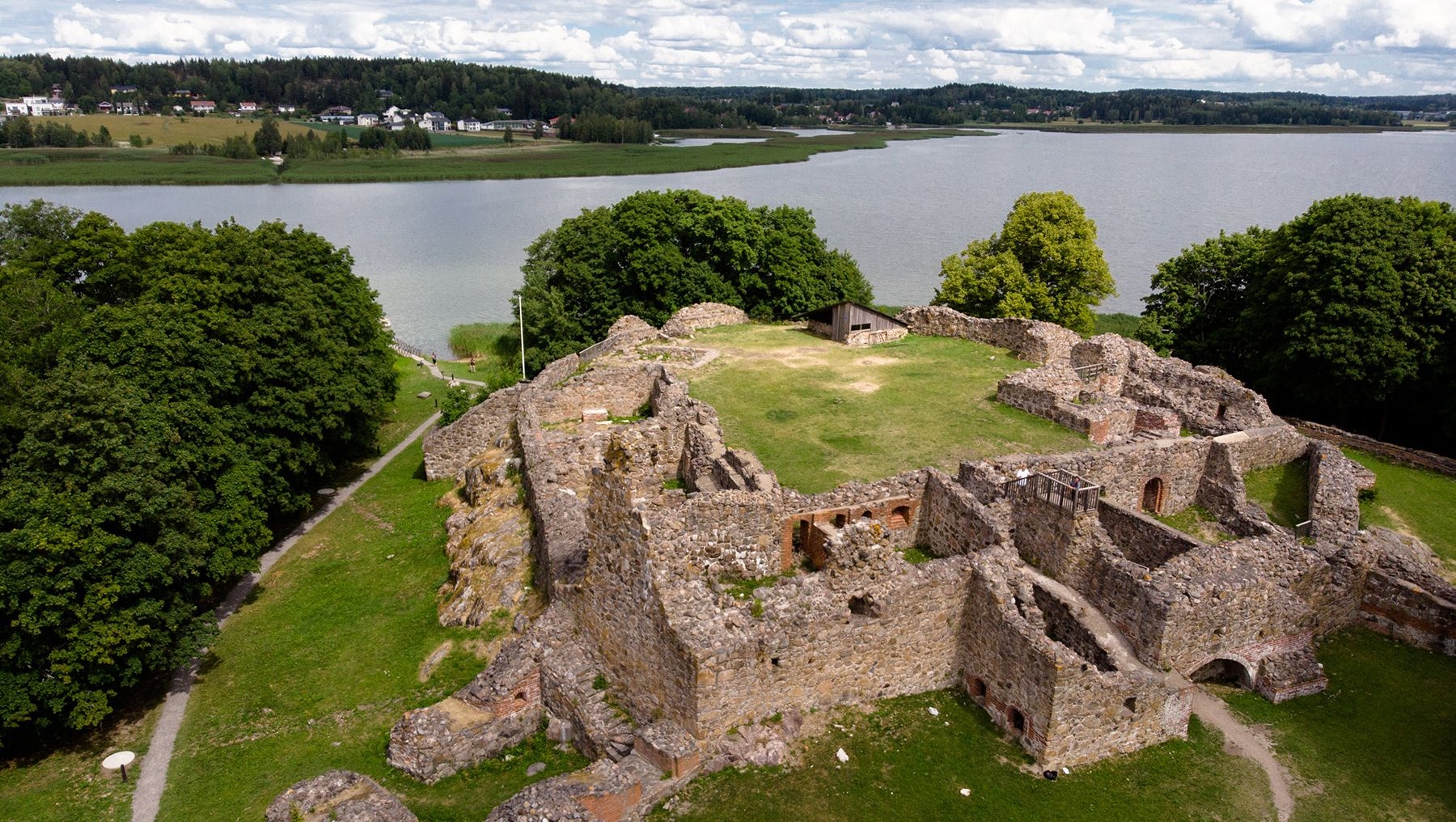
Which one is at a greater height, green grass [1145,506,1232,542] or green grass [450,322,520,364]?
green grass [1145,506,1232,542]

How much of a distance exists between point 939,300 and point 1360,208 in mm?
16019

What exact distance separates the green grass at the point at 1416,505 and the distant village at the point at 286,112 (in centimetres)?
16092

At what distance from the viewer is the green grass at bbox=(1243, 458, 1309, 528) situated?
21922 millimetres

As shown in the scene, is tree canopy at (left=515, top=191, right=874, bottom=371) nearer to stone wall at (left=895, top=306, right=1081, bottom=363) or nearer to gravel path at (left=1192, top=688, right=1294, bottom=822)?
stone wall at (left=895, top=306, right=1081, bottom=363)

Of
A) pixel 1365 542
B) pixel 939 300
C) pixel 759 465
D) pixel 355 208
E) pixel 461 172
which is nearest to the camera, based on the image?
pixel 1365 542

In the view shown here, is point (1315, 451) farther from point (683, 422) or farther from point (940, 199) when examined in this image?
point (940, 199)

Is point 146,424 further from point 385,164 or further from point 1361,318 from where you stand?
point 385,164

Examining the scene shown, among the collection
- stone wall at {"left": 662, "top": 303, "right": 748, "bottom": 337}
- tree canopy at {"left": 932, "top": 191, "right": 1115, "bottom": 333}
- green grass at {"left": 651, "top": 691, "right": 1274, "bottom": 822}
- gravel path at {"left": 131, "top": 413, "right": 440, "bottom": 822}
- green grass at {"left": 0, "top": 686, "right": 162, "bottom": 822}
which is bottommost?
green grass at {"left": 0, "top": 686, "right": 162, "bottom": 822}

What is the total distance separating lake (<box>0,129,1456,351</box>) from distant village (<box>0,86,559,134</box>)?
6761 centimetres

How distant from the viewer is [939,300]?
41.3 m

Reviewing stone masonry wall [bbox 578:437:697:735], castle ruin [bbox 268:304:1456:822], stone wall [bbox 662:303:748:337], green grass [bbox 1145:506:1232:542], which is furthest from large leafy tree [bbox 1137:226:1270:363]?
stone masonry wall [bbox 578:437:697:735]

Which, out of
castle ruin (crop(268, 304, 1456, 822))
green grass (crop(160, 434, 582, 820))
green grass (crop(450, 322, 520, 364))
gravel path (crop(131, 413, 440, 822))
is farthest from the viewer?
green grass (crop(450, 322, 520, 364))

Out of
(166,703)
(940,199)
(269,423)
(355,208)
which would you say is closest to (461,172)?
(355,208)

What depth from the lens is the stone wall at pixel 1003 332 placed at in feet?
102
